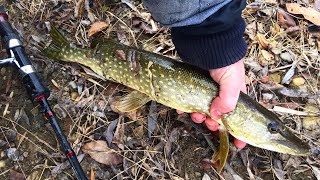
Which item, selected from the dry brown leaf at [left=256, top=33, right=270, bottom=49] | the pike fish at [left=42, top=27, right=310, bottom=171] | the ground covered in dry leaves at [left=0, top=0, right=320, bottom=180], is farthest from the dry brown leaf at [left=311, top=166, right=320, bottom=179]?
the dry brown leaf at [left=256, top=33, right=270, bottom=49]

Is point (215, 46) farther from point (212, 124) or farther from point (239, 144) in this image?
point (239, 144)

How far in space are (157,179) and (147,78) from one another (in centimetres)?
58

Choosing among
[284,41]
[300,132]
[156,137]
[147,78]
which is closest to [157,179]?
[156,137]

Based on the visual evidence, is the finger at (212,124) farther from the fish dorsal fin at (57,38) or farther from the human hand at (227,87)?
the fish dorsal fin at (57,38)

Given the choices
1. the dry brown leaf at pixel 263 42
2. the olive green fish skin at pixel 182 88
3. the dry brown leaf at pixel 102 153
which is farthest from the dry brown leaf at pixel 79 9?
the dry brown leaf at pixel 263 42

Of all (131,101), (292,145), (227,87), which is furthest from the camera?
(131,101)

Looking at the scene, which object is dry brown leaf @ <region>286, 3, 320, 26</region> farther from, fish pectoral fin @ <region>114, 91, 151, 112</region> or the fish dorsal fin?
the fish dorsal fin

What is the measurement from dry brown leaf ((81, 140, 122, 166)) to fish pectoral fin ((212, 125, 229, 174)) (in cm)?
56

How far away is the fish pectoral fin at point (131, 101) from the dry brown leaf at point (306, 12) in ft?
4.34

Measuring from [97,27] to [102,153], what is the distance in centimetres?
90

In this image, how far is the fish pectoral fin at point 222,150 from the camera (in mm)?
2174

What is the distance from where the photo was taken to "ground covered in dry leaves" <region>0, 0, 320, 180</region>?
2.29m

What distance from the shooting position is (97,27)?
271 cm

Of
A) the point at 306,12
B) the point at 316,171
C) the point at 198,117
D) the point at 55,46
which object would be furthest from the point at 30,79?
the point at 306,12
